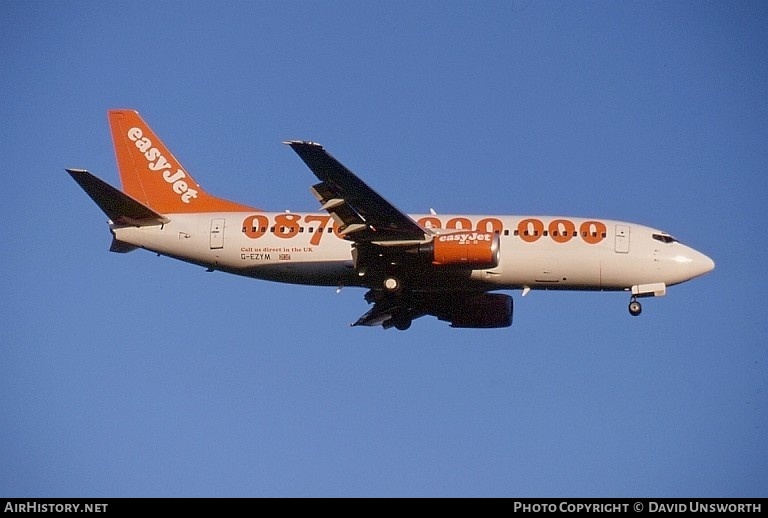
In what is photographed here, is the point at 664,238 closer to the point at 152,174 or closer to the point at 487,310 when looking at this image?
the point at 487,310

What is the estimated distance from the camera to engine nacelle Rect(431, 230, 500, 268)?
44500 millimetres

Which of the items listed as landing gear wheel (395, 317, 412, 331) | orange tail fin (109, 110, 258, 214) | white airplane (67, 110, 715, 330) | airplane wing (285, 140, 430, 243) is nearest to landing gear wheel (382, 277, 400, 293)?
white airplane (67, 110, 715, 330)

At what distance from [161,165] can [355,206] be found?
1130 centimetres

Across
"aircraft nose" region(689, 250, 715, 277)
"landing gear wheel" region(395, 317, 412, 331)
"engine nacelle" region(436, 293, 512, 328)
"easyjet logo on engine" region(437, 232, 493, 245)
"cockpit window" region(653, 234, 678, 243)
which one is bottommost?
"landing gear wheel" region(395, 317, 412, 331)

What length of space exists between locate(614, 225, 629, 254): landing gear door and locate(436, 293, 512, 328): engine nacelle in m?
5.95

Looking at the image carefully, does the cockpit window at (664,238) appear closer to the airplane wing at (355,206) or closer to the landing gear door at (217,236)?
the airplane wing at (355,206)

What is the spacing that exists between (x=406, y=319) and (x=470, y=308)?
280 centimetres

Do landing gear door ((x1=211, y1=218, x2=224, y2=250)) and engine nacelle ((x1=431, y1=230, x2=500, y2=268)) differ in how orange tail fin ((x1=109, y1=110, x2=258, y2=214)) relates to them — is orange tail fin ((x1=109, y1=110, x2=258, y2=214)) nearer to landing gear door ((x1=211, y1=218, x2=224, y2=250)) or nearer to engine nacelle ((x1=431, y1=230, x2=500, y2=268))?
landing gear door ((x1=211, y1=218, x2=224, y2=250))

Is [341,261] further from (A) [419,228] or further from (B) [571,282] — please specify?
(B) [571,282]

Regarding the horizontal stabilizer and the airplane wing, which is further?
the horizontal stabilizer

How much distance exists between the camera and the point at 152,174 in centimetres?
5112

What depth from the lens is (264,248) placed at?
4738cm
